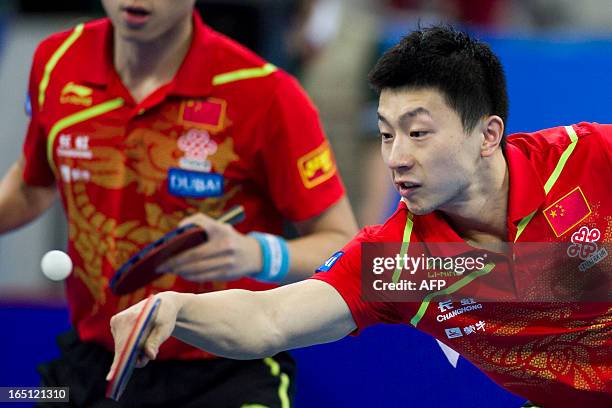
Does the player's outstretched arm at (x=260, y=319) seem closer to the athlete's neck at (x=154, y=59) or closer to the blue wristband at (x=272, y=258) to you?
the blue wristband at (x=272, y=258)

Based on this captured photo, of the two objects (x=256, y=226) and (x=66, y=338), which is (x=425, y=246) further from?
(x=66, y=338)

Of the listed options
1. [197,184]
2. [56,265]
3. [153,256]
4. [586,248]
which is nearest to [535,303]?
[586,248]

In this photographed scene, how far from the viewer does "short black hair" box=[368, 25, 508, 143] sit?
3234mm

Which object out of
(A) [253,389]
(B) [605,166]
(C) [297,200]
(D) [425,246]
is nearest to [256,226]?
(C) [297,200]

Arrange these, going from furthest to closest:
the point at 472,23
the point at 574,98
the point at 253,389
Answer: the point at 472,23
the point at 574,98
the point at 253,389

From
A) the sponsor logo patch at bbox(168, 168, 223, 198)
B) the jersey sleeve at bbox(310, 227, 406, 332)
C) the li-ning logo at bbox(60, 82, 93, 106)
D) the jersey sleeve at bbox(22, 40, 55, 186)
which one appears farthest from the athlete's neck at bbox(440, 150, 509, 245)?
the jersey sleeve at bbox(22, 40, 55, 186)

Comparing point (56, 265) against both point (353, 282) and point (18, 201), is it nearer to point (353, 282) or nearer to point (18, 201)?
point (18, 201)

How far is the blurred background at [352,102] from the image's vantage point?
4.34 meters

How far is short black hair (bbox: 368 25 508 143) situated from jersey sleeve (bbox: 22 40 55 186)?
4.45 ft

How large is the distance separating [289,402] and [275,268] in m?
0.40

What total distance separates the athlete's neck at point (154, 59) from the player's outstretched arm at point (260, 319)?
3.49 feet

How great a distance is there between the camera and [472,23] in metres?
7.09

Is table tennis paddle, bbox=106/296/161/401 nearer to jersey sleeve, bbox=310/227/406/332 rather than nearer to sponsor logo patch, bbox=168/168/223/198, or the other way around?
jersey sleeve, bbox=310/227/406/332

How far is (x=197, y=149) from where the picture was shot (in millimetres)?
3961
